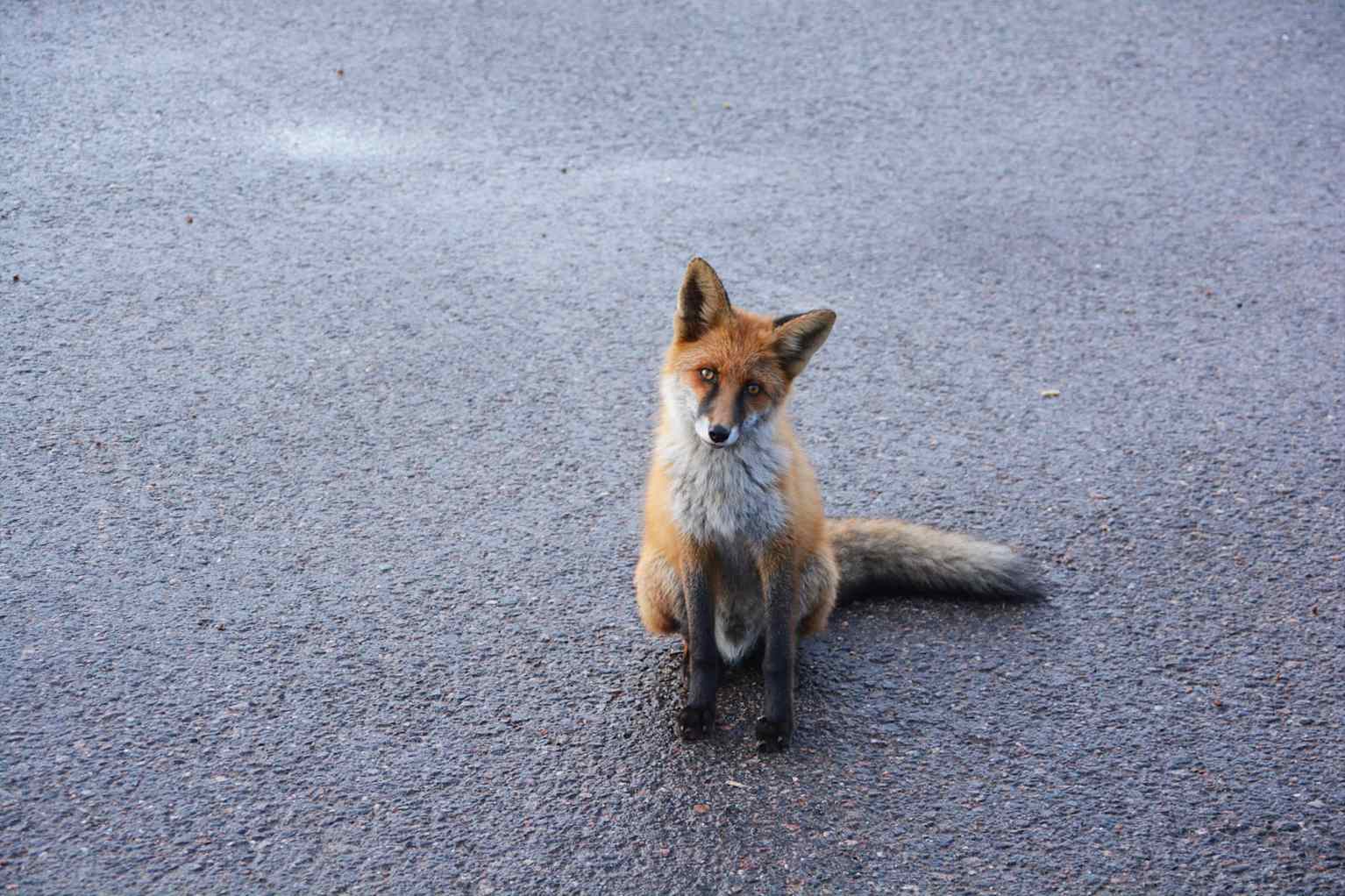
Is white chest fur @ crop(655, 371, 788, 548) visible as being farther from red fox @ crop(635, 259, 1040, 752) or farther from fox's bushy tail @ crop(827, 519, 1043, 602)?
fox's bushy tail @ crop(827, 519, 1043, 602)

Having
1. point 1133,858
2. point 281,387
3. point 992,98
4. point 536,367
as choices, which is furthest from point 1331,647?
point 992,98

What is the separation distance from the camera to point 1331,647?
425 cm

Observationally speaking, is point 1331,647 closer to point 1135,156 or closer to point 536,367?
point 536,367

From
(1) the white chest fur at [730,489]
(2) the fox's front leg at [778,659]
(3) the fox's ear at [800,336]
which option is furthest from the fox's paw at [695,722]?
(3) the fox's ear at [800,336]

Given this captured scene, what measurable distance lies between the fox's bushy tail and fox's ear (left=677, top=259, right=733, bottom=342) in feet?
3.02

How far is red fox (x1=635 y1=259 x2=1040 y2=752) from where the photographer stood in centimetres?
377

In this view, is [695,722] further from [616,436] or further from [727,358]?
[616,436]

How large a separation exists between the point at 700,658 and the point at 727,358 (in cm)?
91

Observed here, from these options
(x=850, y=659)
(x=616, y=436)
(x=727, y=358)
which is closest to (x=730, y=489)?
(x=727, y=358)

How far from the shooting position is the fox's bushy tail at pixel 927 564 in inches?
171

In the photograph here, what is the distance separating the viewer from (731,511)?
3777 mm

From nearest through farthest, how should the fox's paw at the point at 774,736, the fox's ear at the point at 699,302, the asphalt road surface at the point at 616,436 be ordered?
the asphalt road surface at the point at 616,436 → the fox's paw at the point at 774,736 → the fox's ear at the point at 699,302

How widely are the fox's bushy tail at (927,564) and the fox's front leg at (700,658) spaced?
710 millimetres

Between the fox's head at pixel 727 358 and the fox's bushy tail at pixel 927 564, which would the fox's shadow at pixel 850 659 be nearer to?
the fox's bushy tail at pixel 927 564
